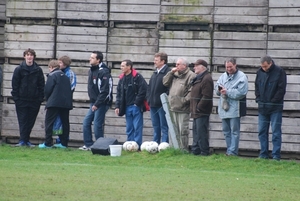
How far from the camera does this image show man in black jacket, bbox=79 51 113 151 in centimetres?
2045

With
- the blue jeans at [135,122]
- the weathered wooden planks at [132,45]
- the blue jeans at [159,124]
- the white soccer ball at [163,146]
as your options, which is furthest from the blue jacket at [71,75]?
the white soccer ball at [163,146]

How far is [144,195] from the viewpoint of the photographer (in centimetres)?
1213

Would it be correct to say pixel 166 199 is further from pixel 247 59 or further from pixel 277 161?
pixel 247 59

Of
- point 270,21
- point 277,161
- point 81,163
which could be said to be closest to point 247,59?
point 270,21

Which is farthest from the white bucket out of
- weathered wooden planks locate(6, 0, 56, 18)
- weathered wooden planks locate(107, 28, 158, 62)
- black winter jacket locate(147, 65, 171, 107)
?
weathered wooden planks locate(6, 0, 56, 18)

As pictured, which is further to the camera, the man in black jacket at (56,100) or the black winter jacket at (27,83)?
the black winter jacket at (27,83)

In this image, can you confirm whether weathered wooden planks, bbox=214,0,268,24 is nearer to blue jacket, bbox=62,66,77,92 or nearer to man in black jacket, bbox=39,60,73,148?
blue jacket, bbox=62,66,77,92

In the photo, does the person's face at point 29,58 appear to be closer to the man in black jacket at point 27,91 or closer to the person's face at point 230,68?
the man in black jacket at point 27,91

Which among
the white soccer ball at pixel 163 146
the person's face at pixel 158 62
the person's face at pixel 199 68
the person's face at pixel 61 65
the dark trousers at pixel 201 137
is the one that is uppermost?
the person's face at pixel 158 62

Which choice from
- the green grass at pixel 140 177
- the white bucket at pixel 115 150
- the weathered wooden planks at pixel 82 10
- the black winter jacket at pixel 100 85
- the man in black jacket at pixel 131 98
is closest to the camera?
the green grass at pixel 140 177

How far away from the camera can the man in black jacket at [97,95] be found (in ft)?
67.1

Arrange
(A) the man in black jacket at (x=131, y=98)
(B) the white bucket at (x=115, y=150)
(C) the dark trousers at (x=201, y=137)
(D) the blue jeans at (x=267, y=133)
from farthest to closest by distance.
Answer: (A) the man in black jacket at (x=131, y=98) → (B) the white bucket at (x=115, y=150) → (C) the dark trousers at (x=201, y=137) → (D) the blue jeans at (x=267, y=133)

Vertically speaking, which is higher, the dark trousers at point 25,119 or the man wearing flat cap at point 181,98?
the man wearing flat cap at point 181,98

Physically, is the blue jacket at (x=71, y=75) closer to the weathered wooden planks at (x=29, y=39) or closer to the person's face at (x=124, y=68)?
the weathered wooden planks at (x=29, y=39)
